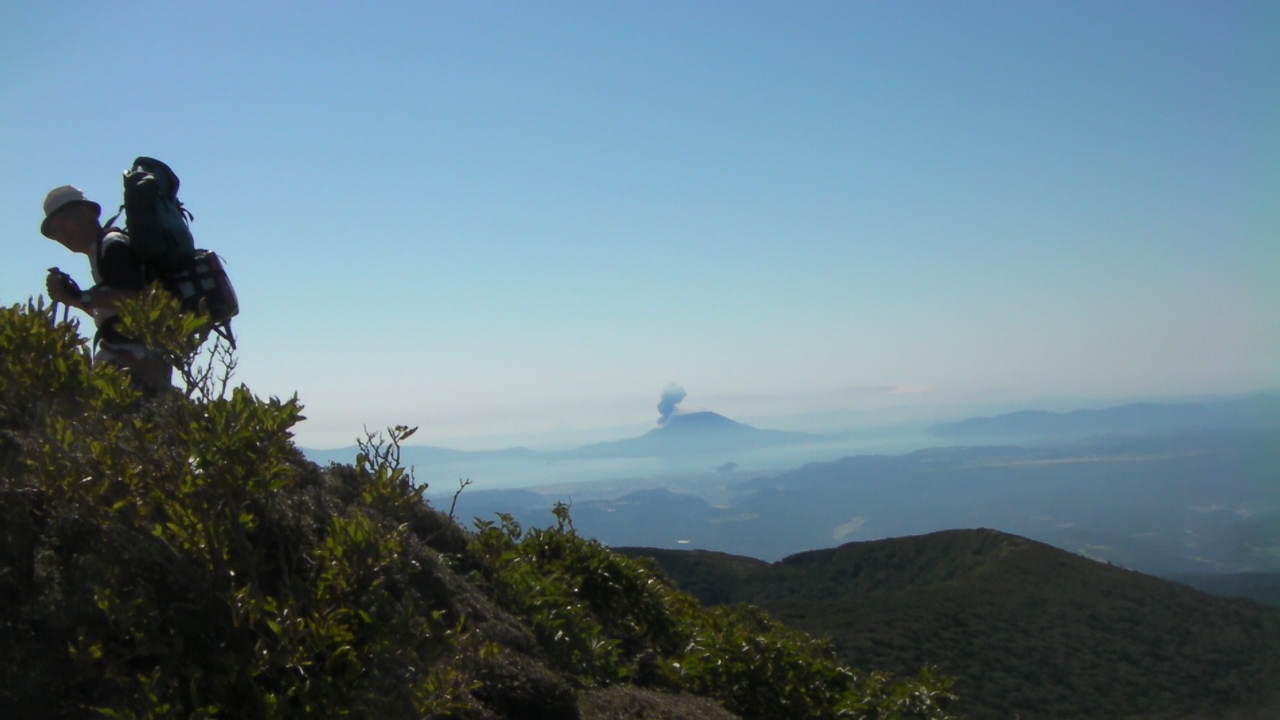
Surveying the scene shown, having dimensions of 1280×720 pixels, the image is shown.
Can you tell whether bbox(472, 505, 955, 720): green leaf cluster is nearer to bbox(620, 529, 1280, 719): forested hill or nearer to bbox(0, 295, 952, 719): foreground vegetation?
bbox(0, 295, 952, 719): foreground vegetation

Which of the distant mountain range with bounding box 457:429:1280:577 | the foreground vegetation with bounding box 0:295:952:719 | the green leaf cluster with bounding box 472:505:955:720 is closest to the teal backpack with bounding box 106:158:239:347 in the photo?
the foreground vegetation with bounding box 0:295:952:719

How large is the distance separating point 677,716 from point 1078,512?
398 feet

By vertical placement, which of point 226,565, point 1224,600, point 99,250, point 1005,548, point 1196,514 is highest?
point 99,250

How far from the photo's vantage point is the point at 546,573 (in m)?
6.16

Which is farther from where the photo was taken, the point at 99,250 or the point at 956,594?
the point at 956,594

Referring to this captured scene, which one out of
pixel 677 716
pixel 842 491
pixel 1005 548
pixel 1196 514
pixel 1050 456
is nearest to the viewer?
pixel 677 716

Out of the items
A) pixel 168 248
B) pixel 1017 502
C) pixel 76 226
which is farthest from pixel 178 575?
pixel 1017 502

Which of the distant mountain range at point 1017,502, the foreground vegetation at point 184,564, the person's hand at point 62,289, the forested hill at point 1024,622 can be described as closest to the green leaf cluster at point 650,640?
the foreground vegetation at point 184,564

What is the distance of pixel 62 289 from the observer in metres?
4.12

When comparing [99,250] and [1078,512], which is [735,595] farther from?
[1078,512]

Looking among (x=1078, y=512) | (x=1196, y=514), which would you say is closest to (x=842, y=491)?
(x=1078, y=512)

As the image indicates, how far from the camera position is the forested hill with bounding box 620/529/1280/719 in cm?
1831

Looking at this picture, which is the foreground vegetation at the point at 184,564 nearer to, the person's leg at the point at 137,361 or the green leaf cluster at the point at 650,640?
the person's leg at the point at 137,361

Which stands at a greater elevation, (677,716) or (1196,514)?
(677,716)
